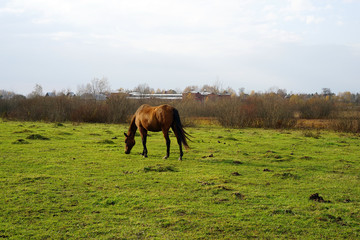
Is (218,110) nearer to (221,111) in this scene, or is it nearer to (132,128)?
(221,111)

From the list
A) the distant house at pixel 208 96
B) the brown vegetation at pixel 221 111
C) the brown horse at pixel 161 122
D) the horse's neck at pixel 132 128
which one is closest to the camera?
the brown horse at pixel 161 122

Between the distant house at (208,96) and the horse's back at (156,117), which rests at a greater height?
the distant house at (208,96)

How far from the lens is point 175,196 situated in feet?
23.1

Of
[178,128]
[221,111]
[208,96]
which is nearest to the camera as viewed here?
[178,128]

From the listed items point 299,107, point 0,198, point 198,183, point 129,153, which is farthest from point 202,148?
point 299,107

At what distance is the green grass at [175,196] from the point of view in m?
5.30

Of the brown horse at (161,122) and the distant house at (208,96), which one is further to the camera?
the distant house at (208,96)

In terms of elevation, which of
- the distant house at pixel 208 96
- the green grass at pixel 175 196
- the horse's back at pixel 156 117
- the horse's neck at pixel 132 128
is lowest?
the green grass at pixel 175 196

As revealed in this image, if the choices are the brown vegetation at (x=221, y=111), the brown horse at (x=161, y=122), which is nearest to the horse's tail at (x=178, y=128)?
the brown horse at (x=161, y=122)

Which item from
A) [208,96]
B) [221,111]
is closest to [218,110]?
[221,111]

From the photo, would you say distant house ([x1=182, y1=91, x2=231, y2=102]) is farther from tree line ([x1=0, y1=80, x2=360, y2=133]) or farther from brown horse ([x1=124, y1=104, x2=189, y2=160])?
brown horse ([x1=124, y1=104, x2=189, y2=160])

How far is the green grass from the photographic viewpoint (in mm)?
5301

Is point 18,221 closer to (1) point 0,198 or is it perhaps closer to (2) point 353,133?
(1) point 0,198

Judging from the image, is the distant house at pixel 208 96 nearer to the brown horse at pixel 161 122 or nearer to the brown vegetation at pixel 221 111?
the brown vegetation at pixel 221 111
